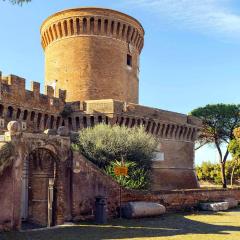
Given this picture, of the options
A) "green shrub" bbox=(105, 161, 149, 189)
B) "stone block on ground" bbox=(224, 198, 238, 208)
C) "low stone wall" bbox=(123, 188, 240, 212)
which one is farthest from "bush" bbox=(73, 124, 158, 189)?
"stone block on ground" bbox=(224, 198, 238, 208)

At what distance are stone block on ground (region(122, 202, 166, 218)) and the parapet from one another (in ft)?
26.7

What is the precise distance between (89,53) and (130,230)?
16.9m

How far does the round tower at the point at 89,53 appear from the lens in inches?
1045

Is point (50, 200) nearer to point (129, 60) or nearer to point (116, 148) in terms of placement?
point (116, 148)

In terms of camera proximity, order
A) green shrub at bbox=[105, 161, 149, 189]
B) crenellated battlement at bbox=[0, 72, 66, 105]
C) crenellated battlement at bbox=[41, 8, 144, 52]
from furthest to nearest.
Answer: crenellated battlement at bbox=[41, 8, 144, 52] → crenellated battlement at bbox=[0, 72, 66, 105] → green shrub at bbox=[105, 161, 149, 189]

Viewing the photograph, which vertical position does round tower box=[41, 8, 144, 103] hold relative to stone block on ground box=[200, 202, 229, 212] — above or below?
above

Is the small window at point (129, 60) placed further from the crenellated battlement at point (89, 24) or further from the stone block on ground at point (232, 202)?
the stone block on ground at point (232, 202)

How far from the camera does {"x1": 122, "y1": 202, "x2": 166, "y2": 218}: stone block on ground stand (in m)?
14.2

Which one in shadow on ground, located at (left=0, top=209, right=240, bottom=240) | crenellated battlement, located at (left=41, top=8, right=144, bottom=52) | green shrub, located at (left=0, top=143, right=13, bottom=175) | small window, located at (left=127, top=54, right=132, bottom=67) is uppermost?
crenellated battlement, located at (left=41, top=8, right=144, bottom=52)

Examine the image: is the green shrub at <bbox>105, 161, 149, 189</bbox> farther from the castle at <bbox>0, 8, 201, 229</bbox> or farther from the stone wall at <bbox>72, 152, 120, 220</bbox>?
the castle at <bbox>0, 8, 201, 229</bbox>

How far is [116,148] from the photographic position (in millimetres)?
18969

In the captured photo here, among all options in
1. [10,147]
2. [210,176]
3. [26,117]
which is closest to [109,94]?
[26,117]

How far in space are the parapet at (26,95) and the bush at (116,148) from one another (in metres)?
2.95

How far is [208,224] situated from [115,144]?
6816mm
